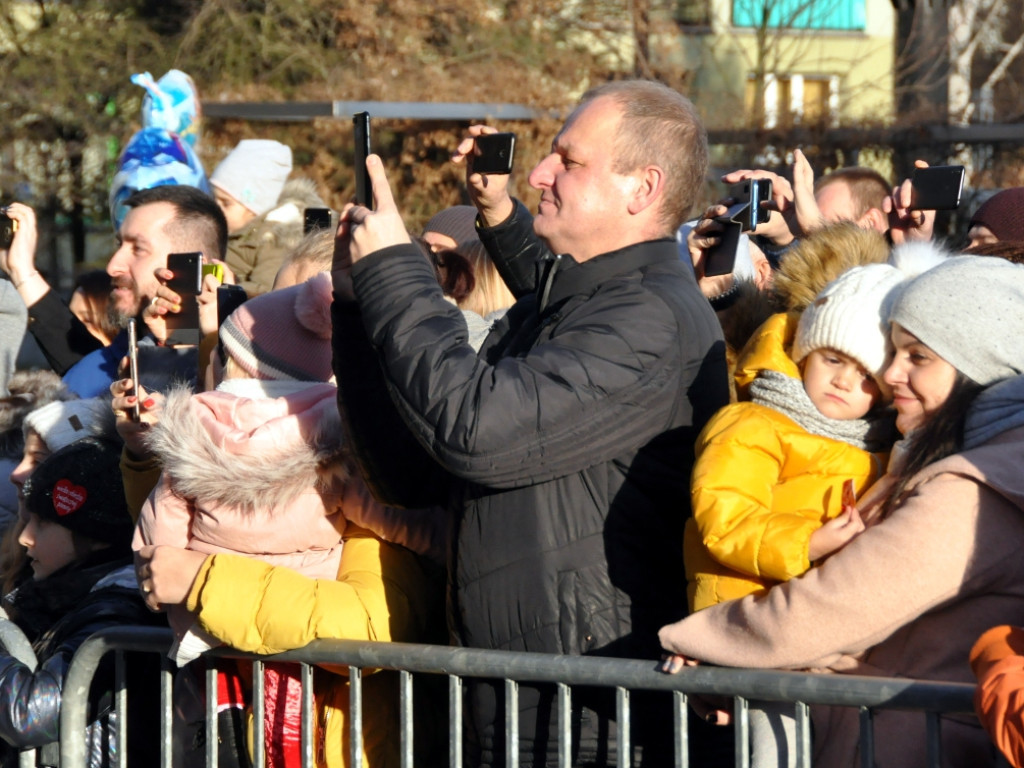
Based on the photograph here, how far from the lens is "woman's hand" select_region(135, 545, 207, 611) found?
2941mm

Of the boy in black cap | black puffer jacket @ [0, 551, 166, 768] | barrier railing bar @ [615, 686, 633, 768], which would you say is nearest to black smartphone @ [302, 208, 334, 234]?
the boy in black cap

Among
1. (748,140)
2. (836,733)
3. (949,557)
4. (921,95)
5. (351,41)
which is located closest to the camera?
(949,557)

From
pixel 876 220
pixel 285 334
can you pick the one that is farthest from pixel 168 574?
pixel 876 220

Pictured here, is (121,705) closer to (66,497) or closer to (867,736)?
(66,497)

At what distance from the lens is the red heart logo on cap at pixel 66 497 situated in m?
3.65

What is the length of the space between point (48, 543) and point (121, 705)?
2.07ft

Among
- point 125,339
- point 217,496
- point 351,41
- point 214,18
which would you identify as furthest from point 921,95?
point 217,496

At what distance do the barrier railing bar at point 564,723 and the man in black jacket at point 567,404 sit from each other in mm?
82

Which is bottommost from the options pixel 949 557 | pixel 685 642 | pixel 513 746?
pixel 513 746

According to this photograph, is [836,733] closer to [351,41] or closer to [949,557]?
[949,557]

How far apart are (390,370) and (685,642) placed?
0.72 meters

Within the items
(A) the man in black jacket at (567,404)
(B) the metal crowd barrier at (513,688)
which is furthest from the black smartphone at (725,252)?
(B) the metal crowd barrier at (513,688)

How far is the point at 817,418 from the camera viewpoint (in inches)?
100

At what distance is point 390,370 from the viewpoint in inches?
98.8
